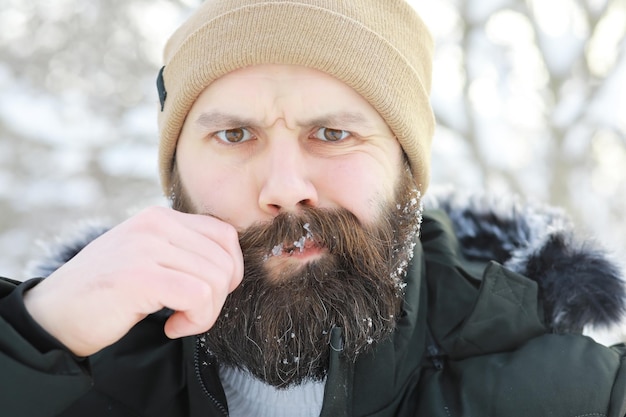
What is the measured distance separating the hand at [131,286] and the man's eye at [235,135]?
1.65ft

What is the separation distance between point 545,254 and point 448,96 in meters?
6.97

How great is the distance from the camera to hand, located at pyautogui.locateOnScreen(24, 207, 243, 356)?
1.31 m

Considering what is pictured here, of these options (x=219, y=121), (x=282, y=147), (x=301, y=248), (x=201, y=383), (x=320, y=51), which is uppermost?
(x=320, y=51)

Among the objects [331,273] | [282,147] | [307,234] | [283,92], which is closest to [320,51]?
[283,92]

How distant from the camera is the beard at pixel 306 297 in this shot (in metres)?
1.68

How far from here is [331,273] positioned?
174 centimetres

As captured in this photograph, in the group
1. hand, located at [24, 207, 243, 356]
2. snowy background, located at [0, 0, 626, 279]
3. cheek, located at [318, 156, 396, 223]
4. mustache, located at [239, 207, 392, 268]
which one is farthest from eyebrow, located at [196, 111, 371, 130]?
snowy background, located at [0, 0, 626, 279]

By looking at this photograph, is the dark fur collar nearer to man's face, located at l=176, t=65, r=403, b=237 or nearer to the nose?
man's face, located at l=176, t=65, r=403, b=237

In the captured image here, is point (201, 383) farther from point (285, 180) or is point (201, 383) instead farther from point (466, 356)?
point (466, 356)

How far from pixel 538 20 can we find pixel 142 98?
5751mm

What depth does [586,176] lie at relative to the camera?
8109 millimetres

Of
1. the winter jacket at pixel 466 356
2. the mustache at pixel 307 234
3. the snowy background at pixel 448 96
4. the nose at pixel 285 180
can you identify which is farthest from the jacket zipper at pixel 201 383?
the snowy background at pixel 448 96

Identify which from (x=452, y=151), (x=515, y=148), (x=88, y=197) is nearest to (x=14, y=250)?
(x=88, y=197)

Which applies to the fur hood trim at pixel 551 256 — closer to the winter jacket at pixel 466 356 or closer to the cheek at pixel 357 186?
the winter jacket at pixel 466 356
